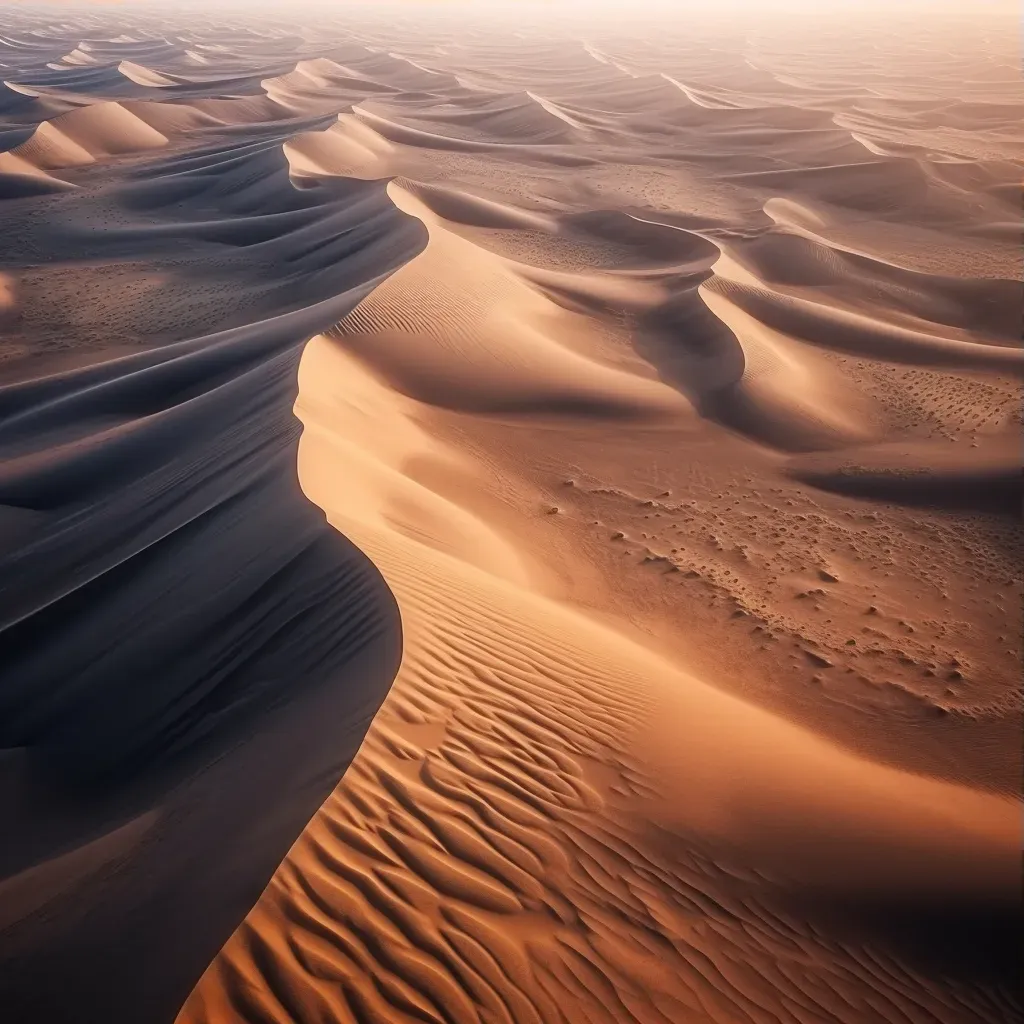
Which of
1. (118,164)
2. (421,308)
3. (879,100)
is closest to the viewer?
(421,308)

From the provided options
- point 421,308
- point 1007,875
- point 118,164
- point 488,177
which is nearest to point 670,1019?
point 1007,875

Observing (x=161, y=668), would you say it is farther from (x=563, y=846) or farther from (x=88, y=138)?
(x=88, y=138)

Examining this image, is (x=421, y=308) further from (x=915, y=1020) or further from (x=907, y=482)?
(x=915, y=1020)

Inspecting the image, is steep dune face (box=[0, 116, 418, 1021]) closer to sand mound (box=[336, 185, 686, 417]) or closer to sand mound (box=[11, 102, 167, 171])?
sand mound (box=[336, 185, 686, 417])

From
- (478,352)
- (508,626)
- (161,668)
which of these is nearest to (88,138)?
(478,352)

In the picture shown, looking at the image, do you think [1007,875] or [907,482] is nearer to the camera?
[1007,875]

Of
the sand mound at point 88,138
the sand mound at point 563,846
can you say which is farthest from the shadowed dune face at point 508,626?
the sand mound at point 88,138

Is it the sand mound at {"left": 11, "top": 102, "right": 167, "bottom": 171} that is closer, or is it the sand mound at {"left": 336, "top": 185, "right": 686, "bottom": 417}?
the sand mound at {"left": 336, "top": 185, "right": 686, "bottom": 417}

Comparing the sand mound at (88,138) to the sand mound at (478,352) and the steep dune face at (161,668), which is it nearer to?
the steep dune face at (161,668)

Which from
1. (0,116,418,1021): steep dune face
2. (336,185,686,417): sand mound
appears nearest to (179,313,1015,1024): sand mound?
(0,116,418,1021): steep dune face
